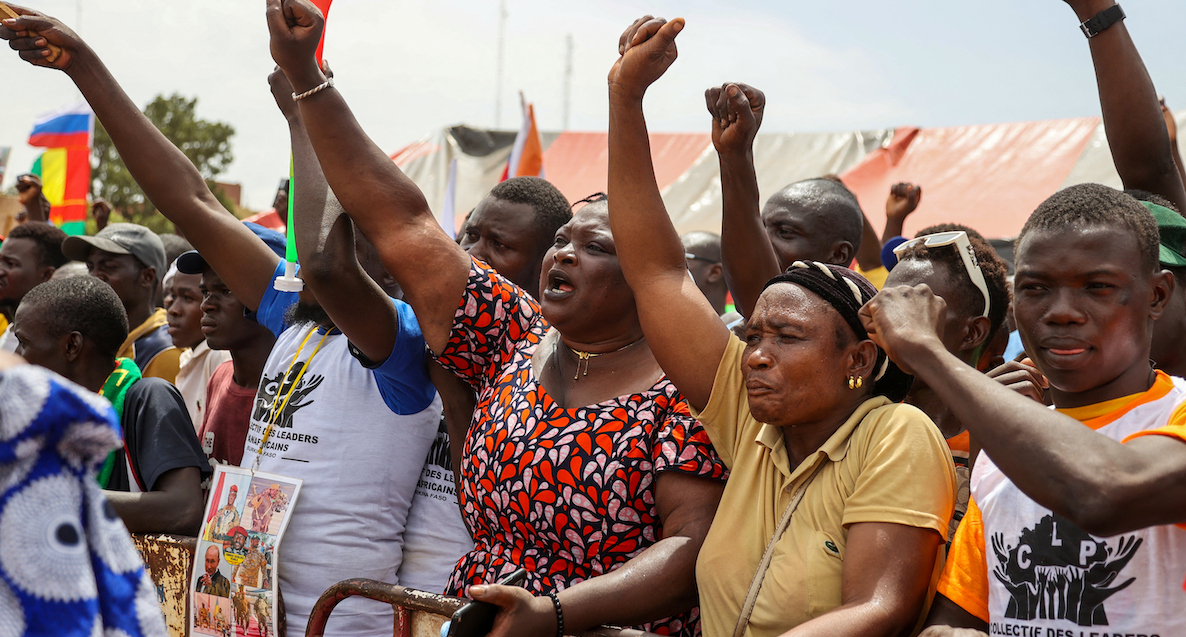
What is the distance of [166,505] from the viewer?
323cm

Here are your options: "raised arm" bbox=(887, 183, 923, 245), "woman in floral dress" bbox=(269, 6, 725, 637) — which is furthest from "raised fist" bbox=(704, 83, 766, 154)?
"raised arm" bbox=(887, 183, 923, 245)

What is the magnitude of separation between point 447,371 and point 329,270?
47 centimetres

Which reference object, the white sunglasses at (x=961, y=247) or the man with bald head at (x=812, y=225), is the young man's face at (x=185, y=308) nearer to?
the man with bald head at (x=812, y=225)

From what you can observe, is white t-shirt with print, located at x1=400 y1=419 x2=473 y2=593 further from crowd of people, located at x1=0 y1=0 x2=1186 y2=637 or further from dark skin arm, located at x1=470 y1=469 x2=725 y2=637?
dark skin arm, located at x1=470 y1=469 x2=725 y2=637

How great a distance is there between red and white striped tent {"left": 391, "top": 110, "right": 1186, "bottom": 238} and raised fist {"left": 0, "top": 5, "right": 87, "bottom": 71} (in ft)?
29.7

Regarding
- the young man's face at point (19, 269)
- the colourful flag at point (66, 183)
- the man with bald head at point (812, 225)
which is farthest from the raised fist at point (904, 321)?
the colourful flag at point (66, 183)

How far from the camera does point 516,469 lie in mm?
2488

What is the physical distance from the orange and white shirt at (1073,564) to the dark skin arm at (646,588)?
0.57 meters

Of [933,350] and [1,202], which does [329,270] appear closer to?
[933,350]

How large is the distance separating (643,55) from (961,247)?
98cm

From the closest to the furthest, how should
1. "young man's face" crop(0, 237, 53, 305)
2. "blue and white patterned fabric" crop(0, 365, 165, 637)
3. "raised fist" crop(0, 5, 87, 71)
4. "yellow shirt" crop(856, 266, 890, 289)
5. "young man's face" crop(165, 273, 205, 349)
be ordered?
"blue and white patterned fabric" crop(0, 365, 165, 637) < "raised fist" crop(0, 5, 87, 71) < "young man's face" crop(165, 273, 205, 349) < "yellow shirt" crop(856, 266, 890, 289) < "young man's face" crop(0, 237, 53, 305)

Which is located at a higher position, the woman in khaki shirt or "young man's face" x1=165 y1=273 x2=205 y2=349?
"young man's face" x1=165 y1=273 x2=205 y2=349

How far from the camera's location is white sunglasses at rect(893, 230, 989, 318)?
8.68 ft

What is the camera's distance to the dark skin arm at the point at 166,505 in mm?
3201
